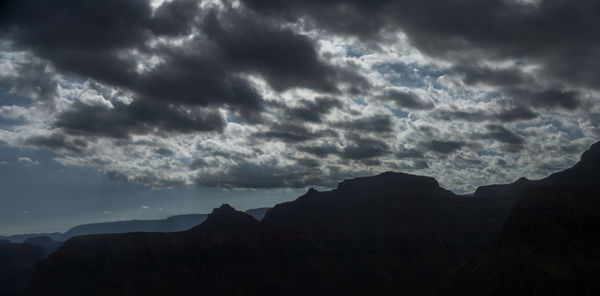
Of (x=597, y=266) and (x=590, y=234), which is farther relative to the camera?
(x=590, y=234)

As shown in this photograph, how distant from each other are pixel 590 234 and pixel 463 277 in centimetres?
5630

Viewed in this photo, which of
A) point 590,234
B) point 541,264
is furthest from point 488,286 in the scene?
point 590,234

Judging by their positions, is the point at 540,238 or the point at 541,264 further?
the point at 540,238

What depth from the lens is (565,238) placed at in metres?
197

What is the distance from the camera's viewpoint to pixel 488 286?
183500 millimetres

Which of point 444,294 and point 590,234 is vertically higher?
point 590,234

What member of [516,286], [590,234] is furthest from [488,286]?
[590,234]

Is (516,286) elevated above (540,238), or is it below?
below

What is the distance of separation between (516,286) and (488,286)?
10862 mm

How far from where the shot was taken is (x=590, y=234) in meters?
198

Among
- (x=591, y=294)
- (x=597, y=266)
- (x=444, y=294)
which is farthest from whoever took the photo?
(x=444, y=294)

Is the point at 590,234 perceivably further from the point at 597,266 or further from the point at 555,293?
the point at 555,293

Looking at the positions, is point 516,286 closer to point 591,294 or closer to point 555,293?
point 555,293

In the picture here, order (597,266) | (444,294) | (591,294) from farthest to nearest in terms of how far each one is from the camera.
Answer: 1. (444,294)
2. (597,266)
3. (591,294)
